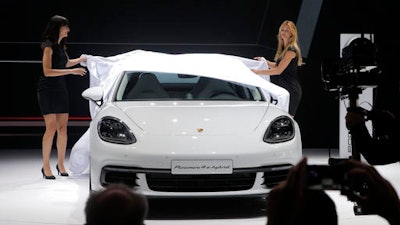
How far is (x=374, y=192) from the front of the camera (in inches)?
56.9

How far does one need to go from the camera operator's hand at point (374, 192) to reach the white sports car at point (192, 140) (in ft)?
11.6

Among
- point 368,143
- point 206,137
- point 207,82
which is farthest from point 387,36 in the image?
point 368,143

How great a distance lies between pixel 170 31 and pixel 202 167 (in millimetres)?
5009

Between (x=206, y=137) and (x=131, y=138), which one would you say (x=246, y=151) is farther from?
(x=131, y=138)

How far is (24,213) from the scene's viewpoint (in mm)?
5422

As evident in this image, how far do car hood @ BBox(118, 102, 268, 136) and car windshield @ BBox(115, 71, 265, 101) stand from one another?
1.06ft

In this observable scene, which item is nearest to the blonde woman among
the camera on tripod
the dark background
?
the dark background

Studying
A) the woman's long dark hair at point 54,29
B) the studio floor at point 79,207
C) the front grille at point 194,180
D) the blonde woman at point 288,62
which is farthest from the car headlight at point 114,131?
the blonde woman at point 288,62

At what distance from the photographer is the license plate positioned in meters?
5.01

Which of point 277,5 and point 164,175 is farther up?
point 277,5

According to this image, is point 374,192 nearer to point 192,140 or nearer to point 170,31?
point 192,140

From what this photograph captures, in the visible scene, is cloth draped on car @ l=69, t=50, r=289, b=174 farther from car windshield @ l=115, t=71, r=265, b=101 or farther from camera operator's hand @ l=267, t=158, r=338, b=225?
camera operator's hand @ l=267, t=158, r=338, b=225

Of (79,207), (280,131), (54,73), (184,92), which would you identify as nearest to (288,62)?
(184,92)

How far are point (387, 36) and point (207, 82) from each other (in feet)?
14.0
